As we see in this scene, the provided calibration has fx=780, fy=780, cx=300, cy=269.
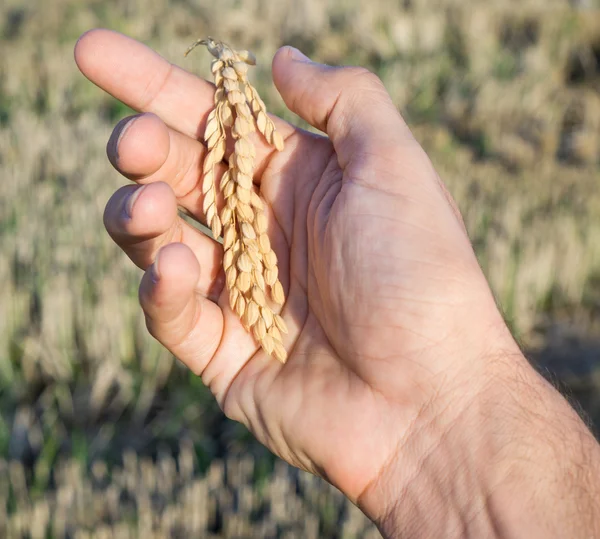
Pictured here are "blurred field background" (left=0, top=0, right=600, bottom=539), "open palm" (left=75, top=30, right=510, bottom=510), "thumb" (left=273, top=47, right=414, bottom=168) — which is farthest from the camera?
"blurred field background" (left=0, top=0, right=600, bottom=539)

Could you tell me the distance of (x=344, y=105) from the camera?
5.93ft

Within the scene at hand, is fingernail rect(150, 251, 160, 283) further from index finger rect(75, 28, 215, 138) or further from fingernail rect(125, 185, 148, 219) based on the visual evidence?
index finger rect(75, 28, 215, 138)

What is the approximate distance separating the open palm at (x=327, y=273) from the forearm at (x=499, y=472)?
0.05 m

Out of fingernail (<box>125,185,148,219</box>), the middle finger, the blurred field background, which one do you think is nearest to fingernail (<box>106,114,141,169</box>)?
the middle finger

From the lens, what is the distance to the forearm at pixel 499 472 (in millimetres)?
1516

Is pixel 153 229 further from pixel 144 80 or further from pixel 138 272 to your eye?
pixel 138 272

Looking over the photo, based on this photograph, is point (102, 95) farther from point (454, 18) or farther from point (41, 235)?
point (454, 18)

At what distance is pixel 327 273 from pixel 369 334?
0.17 metres

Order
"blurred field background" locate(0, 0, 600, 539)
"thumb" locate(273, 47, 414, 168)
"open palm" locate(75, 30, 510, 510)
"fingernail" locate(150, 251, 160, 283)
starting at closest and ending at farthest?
"fingernail" locate(150, 251, 160, 283) < "open palm" locate(75, 30, 510, 510) < "thumb" locate(273, 47, 414, 168) < "blurred field background" locate(0, 0, 600, 539)

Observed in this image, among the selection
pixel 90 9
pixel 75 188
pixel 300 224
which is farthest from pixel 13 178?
pixel 90 9

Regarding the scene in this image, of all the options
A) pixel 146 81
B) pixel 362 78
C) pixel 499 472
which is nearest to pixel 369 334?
pixel 499 472

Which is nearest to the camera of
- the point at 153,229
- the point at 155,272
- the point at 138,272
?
the point at 155,272

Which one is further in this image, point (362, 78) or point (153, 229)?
point (362, 78)

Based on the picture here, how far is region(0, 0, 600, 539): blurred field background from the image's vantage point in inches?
99.2
